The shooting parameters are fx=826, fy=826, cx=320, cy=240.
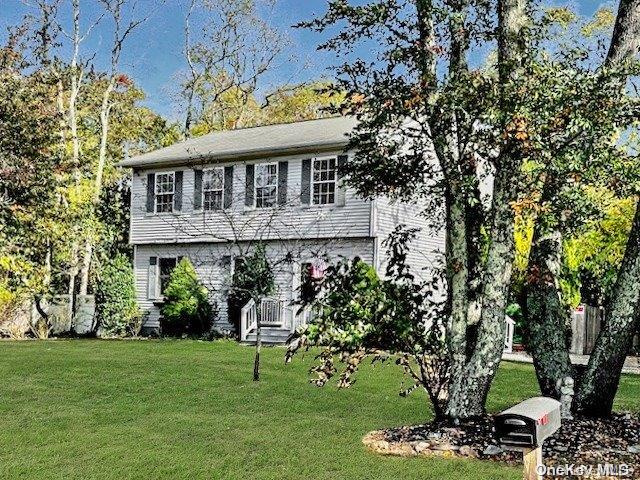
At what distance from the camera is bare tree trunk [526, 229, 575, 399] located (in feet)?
29.6

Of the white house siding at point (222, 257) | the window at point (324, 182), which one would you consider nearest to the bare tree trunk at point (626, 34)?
the white house siding at point (222, 257)

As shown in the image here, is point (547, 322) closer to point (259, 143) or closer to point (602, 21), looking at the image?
point (259, 143)

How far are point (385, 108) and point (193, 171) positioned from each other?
57.7 feet

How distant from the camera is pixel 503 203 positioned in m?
8.59

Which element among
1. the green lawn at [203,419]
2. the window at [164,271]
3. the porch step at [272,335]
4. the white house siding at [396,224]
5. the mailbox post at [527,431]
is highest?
the white house siding at [396,224]

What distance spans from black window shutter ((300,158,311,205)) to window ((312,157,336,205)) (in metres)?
0.16

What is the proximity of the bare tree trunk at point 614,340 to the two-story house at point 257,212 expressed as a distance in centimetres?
1202

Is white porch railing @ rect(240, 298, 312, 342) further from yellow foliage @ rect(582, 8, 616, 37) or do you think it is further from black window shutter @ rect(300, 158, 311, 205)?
yellow foliage @ rect(582, 8, 616, 37)

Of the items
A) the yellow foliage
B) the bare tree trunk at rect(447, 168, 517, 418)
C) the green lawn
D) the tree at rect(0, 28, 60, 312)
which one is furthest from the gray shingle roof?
the bare tree trunk at rect(447, 168, 517, 418)

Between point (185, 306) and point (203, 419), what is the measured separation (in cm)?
1459

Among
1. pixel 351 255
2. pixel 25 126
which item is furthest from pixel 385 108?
pixel 351 255

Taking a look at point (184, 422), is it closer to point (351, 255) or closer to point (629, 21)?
point (629, 21)

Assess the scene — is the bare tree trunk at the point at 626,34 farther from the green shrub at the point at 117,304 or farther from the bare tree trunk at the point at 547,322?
the green shrub at the point at 117,304

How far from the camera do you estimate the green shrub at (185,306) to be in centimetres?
2397
